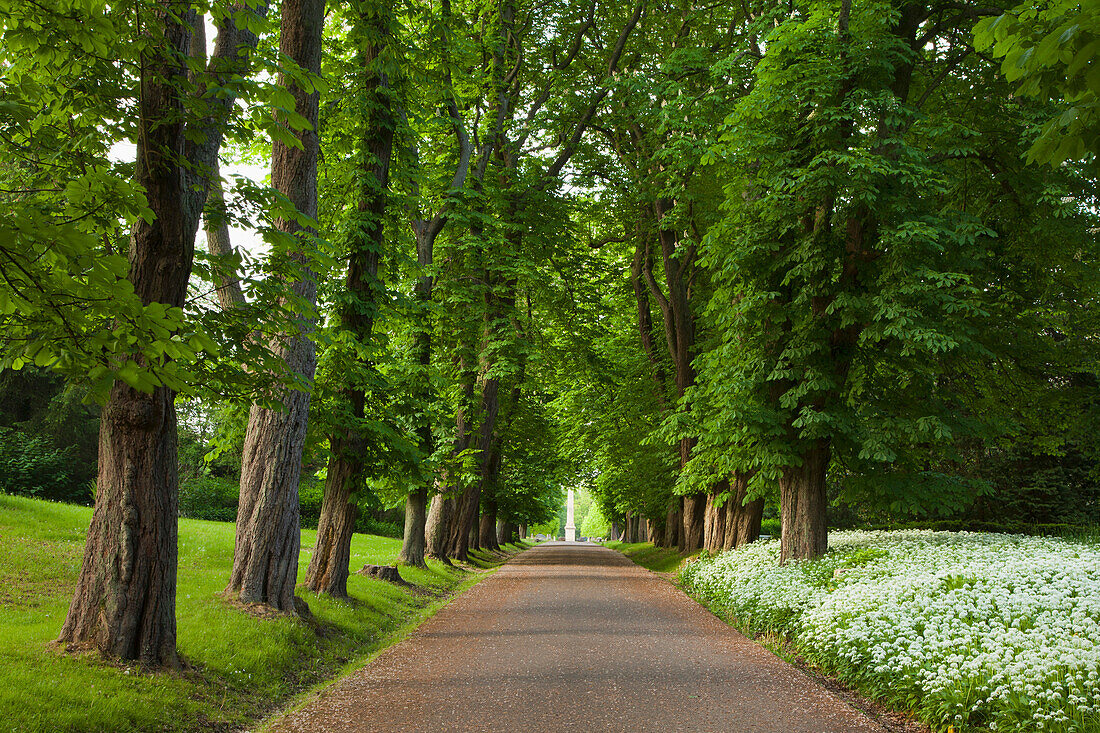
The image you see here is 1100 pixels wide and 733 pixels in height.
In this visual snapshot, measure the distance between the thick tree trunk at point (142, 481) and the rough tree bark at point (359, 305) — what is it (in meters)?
4.61

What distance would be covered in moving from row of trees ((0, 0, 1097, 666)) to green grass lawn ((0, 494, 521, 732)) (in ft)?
1.45

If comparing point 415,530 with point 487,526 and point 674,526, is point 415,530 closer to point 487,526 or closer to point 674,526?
point 674,526

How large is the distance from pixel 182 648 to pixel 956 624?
7.22 metres

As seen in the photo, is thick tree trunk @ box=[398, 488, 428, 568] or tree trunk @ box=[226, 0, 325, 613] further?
thick tree trunk @ box=[398, 488, 428, 568]

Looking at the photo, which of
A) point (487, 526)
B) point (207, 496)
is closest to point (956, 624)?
point (487, 526)

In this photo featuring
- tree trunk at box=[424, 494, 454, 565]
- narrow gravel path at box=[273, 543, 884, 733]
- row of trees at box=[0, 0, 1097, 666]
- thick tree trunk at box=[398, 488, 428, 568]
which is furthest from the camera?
tree trunk at box=[424, 494, 454, 565]

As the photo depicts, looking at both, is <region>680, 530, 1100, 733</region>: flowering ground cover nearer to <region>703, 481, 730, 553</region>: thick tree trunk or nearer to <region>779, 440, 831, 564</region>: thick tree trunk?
<region>779, 440, 831, 564</region>: thick tree trunk

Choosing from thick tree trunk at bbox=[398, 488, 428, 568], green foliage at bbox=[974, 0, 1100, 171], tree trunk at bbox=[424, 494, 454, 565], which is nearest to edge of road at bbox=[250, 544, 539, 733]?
thick tree trunk at bbox=[398, 488, 428, 568]

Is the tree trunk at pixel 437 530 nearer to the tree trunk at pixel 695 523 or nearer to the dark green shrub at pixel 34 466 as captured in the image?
the tree trunk at pixel 695 523

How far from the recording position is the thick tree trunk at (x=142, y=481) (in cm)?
568

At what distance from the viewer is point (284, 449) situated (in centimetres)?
880

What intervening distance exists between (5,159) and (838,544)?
44.5 feet

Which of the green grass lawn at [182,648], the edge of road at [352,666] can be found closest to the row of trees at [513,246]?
the green grass lawn at [182,648]

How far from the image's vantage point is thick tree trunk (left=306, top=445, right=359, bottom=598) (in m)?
10.8
